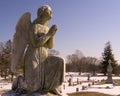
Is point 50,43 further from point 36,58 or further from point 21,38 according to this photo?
point 21,38

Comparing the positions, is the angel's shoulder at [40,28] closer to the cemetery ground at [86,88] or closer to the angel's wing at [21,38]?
the angel's wing at [21,38]

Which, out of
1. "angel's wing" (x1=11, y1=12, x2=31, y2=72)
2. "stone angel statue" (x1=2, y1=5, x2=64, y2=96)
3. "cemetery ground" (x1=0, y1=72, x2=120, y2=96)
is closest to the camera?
"stone angel statue" (x1=2, y1=5, x2=64, y2=96)

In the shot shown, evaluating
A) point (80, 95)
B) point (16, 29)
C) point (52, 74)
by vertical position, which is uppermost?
point (16, 29)

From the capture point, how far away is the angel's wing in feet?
27.2

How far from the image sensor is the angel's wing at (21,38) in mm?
8277

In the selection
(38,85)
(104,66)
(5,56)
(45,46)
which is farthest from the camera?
(104,66)

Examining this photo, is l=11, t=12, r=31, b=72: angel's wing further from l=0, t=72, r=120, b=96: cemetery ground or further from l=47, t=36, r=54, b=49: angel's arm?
l=0, t=72, r=120, b=96: cemetery ground

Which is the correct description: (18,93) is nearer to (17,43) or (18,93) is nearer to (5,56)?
(17,43)

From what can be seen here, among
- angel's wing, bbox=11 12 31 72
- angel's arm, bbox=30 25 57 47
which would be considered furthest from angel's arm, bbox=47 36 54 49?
angel's wing, bbox=11 12 31 72

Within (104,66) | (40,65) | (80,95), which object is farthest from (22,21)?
(104,66)

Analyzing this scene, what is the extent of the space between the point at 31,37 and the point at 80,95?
14.5 meters

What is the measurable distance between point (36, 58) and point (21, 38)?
93cm

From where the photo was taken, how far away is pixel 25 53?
823cm

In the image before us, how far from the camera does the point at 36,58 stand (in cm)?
791
